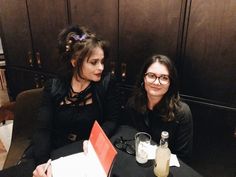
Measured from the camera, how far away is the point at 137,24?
2.06 m

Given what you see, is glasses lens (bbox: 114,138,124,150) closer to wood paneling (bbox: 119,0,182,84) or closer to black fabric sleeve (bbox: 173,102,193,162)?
black fabric sleeve (bbox: 173,102,193,162)

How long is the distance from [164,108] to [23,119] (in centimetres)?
110

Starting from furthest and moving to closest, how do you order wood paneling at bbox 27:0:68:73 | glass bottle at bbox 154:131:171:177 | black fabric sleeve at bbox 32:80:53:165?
wood paneling at bbox 27:0:68:73 < black fabric sleeve at bbox 32:80:53:165 < glass bottle at bbox 154:131:171:177

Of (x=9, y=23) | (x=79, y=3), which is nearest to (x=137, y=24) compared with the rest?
(x=79, y=3)

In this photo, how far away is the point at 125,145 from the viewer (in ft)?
4.52

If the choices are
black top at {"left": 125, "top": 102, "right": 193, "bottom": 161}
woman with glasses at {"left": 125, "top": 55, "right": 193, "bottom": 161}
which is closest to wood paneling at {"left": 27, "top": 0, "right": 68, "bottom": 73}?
woman with glasses at {"left": 125, "top": 55, "right": 193, "bottom": 161}

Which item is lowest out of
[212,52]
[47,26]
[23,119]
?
[23,119]

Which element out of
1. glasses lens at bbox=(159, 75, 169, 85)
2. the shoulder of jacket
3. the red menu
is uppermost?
glasses lens at bbox=(159, 75, 169, 85)

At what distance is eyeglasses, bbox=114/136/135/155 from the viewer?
1335mm

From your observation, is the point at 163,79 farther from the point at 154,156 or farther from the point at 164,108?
the point at 154,156

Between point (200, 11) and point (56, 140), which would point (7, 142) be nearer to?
point (56, 140)

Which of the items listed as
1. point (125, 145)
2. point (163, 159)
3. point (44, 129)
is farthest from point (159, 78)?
point (44, 129)

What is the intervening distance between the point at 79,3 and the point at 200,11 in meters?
1.11

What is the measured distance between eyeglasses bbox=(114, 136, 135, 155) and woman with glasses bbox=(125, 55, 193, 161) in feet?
1.01
